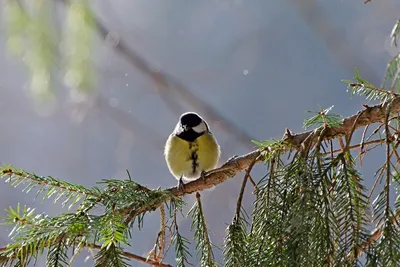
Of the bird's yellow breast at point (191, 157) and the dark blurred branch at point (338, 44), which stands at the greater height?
the dark blurred branch at point (338, 44)

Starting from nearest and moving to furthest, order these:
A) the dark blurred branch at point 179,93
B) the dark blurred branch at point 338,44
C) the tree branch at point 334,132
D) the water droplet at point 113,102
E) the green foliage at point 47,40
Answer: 1. the tree branch at point 334,132
2. the green foliage at point 47,40
3. the dark blurred branch at point 179,93
4. the dark blurred branch at point 338,44
5. the water droplet at point 113,102

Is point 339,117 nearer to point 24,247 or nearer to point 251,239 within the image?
point 251,239

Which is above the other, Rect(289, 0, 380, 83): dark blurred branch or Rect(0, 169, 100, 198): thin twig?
Rect(289, 0, 380, 83): dark blurred branch

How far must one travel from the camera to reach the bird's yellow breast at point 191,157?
1103mm

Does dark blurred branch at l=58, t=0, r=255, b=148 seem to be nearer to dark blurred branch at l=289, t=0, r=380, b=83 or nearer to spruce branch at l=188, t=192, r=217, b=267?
dark blurred branch at l=289, t=0, r=380, b=83

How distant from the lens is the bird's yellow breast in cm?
110

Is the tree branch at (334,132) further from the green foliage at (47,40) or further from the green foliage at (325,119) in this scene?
the green foliage at (47,40)

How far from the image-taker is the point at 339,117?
57cm

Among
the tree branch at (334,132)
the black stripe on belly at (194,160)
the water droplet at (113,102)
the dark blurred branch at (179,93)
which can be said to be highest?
the water droplet at (113,102)

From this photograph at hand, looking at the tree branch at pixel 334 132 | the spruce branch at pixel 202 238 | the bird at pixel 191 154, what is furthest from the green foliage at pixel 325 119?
the bird at pixel 191 154

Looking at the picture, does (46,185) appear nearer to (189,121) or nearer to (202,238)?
(202,238)

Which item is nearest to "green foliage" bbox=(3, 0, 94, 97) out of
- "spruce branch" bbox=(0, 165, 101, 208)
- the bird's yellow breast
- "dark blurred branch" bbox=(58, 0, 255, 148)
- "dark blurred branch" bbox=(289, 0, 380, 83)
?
"spruce branch" bbox=(0, 165, 101, 208)

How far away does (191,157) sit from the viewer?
1.11 meters

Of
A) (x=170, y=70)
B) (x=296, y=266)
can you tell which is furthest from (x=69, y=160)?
(x=296, y=266)
